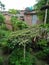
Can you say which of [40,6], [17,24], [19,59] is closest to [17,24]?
[17,24]

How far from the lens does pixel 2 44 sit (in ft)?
47.1

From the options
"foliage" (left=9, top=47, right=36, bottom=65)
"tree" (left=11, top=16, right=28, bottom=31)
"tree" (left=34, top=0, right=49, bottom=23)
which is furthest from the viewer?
"tree" (left=11, top=16, right=28, bottom=31)

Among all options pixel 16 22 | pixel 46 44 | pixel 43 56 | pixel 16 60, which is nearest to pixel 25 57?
pixel 16 60

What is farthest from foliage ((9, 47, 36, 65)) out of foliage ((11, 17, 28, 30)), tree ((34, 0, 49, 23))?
tree ((34, 0, 49, 23))

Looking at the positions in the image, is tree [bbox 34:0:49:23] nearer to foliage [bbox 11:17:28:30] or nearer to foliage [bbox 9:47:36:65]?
foliage [bbox 11:17:28:30]

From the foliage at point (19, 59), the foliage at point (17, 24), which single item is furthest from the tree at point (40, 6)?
the foliage at point (19, 59)

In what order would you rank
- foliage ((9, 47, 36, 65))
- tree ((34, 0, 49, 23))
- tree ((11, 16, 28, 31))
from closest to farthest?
foliage ((9, 47, 36, 65)) < tree ((34, 0, 49, 23)) < tree ((11, 16, 28, 31))

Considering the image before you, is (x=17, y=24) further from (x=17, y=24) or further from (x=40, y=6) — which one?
(x=40, y=6)

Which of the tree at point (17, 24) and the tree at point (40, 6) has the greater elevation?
the tree at point (40, 6)

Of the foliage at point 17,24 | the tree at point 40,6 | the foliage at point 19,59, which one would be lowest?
the foliage at point 19,59

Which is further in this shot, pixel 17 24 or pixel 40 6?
pixel 17 24

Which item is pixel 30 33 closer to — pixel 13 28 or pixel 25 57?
pixel 25 57

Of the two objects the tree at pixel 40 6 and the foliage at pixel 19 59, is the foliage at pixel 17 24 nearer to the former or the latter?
the tree at pixel 40 6

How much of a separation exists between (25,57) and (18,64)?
0.62 meters
